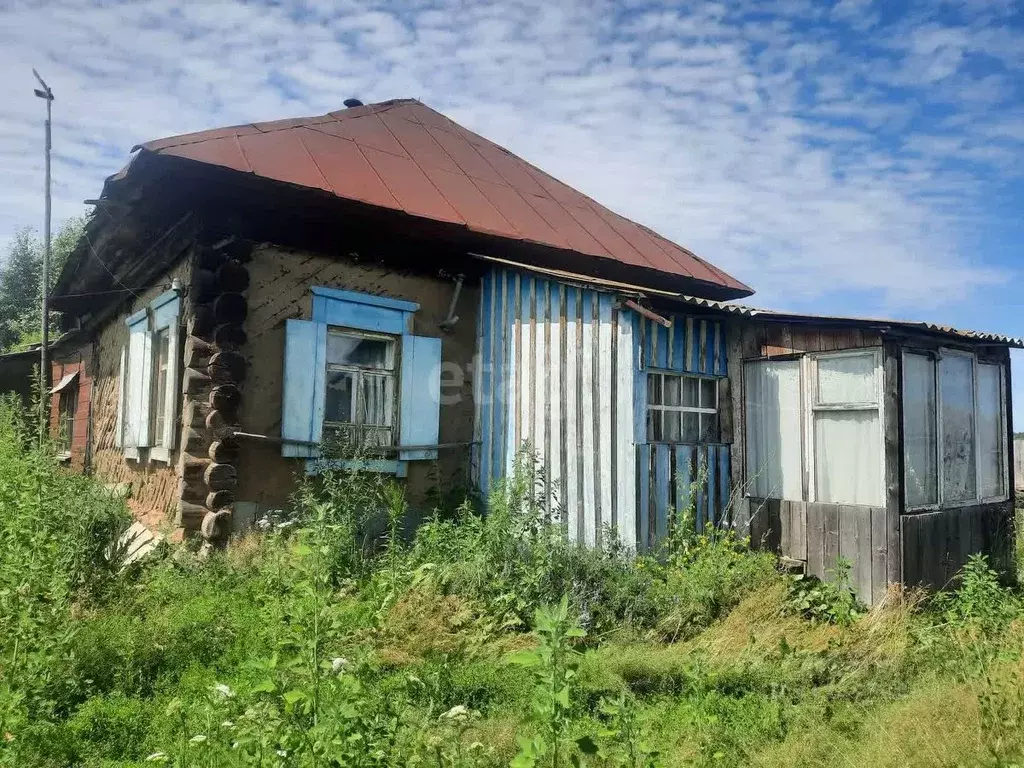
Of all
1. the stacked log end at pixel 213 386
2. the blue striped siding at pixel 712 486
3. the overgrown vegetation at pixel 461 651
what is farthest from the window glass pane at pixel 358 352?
the blue striped siding at pixel 712 486

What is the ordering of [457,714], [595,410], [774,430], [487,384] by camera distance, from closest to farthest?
[457,714] < [595,410] < [774,430] < [487,384]

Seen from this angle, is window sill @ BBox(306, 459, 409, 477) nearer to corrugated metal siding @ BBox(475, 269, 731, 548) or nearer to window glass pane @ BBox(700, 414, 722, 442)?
corrugated metal siding @ BBox(475, 269, 731, 548)

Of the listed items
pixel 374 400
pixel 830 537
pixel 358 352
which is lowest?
pixel 830 537

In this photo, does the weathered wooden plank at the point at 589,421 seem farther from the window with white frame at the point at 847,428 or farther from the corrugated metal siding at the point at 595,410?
the window with white frame at the point at 847,428

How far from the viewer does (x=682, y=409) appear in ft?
23.6

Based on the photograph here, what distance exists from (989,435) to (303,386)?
732cm

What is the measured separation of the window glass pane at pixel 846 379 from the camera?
639 cm

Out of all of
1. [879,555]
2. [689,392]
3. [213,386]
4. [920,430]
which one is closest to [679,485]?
[689,392]

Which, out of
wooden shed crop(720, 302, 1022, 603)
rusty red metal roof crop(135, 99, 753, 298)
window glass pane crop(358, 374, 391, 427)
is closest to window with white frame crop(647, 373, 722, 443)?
wooden shed crop(720, 302, 1022, 603)

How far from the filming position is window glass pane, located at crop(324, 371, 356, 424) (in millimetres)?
7363

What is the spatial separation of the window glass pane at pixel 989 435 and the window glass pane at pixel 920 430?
1066mm

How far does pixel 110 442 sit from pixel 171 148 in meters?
5.30

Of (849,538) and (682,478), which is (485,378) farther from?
(849,538)

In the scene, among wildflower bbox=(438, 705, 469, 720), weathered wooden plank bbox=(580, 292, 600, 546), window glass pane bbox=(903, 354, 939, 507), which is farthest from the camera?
weathered wooden plank bbox=(580, 292, 600, 546)
